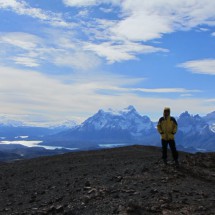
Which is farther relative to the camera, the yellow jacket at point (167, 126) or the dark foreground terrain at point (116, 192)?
the yellow jacket at point (167, 126)

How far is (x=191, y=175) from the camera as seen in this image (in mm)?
20875

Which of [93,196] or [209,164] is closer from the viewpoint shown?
[93,196]

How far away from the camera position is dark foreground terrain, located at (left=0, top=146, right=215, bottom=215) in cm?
1492

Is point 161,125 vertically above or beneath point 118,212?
above

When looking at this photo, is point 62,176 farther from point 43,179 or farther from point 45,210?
point 45,210

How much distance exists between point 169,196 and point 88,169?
38.0 feet

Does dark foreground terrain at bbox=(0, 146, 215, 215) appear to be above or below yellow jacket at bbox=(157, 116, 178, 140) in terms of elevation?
below

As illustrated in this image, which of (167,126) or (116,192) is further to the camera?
(167,126)

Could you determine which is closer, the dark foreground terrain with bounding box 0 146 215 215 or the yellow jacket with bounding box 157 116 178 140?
the dark foreground terrain with bounding box 0 146 215 215

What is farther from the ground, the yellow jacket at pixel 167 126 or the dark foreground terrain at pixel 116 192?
the yellow jacket at pixel 167 126

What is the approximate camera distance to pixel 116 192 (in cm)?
1728

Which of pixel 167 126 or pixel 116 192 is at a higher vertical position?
pixel 167 126

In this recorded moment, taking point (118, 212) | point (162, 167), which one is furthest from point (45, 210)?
point (162, 167)

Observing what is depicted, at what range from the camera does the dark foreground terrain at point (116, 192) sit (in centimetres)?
1492
